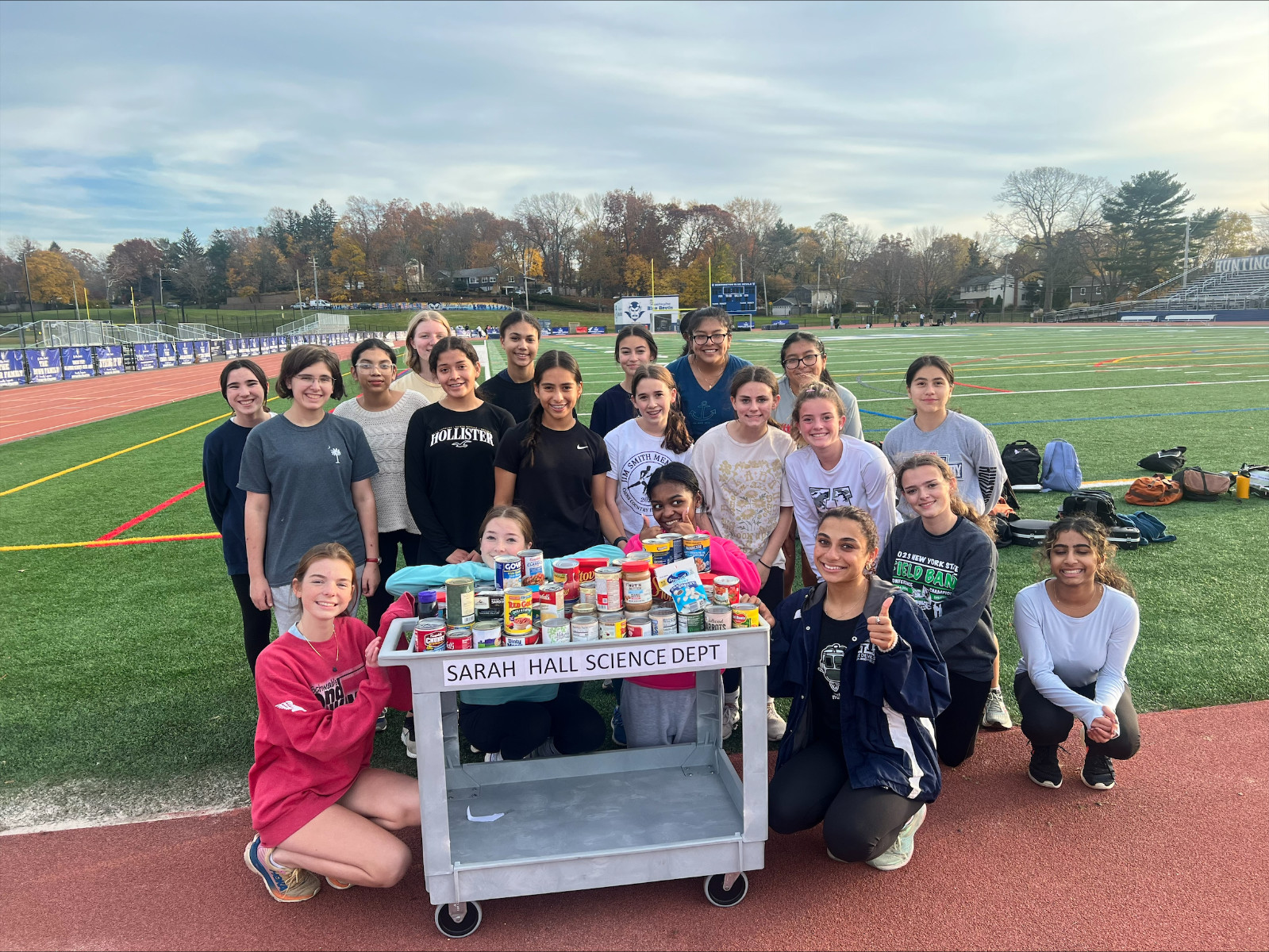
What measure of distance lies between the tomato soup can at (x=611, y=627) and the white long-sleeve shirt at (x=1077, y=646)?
2.10 metres

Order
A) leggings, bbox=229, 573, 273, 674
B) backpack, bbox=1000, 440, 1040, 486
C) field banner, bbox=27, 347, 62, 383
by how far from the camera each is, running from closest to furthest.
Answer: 1. leggings, bbox=229, 573, 273, 674
2. backpack, bbox=1000, 440, 1040, 486
3. field banner, bbox=27, 347, 62, 383

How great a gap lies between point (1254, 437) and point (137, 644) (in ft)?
48.0

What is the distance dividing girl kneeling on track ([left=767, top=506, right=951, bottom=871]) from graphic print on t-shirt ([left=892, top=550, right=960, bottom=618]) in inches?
24.6

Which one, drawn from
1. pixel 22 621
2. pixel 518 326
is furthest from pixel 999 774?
pixel 22 621

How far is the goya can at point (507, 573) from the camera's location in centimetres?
284

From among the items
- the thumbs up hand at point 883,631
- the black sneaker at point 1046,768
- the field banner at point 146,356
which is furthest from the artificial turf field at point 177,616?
the field banner at point 146,356

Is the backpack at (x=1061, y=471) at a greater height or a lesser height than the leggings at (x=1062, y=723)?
greater

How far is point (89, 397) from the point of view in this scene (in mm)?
23734

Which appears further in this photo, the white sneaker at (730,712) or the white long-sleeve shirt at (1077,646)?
the white sneaker at (730,712)

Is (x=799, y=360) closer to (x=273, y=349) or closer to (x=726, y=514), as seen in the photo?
(x=726, y=514)

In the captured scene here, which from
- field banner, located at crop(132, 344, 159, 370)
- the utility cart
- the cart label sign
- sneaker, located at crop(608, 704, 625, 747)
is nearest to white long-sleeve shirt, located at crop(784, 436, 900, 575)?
sneaker, located at crop(608, 704, 625, 747)

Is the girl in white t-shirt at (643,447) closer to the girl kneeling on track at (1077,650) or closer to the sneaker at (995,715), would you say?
the girl kneeling on track at (1077,650)

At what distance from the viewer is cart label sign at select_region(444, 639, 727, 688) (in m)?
2.61

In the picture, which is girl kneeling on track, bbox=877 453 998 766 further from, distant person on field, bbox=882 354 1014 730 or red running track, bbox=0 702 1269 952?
distant person on field, bbox=882 354 1014 730
